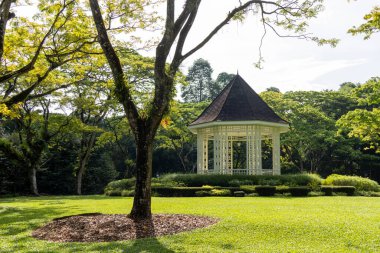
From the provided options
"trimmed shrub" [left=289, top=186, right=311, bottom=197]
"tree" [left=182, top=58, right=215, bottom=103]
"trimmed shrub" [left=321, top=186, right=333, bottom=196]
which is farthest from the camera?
"tree" [left=182, top=58, right=215, bottom=103]

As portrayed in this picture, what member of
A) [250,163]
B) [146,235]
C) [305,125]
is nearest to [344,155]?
[305,125]

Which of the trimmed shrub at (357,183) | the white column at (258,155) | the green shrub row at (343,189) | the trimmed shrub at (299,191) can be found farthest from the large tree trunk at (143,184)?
the trimmed shrub at (357,183)

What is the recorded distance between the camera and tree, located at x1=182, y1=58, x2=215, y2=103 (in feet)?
197

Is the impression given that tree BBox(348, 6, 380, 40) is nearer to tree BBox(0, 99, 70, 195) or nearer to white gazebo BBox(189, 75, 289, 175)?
white gazebo BBox(189, 75, 289, 175)

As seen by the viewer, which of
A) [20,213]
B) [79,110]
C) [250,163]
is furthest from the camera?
[79,110]

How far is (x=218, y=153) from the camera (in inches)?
970

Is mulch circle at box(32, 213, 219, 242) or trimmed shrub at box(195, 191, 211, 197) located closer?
mulch circle at box(32, 213, 219, 242)

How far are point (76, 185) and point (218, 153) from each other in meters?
13.8

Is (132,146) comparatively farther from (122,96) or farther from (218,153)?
(122,96)

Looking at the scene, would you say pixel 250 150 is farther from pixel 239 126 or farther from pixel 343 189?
pixel 343 189

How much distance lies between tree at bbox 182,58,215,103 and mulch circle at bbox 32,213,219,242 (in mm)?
49474

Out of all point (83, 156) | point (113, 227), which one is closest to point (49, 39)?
point (113, 227)

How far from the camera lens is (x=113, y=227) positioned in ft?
31.3

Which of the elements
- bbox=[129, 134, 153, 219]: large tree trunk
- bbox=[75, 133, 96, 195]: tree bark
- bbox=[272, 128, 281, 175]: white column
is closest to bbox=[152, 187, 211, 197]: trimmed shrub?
bbox=[272, 128, 281, 175]: white column
